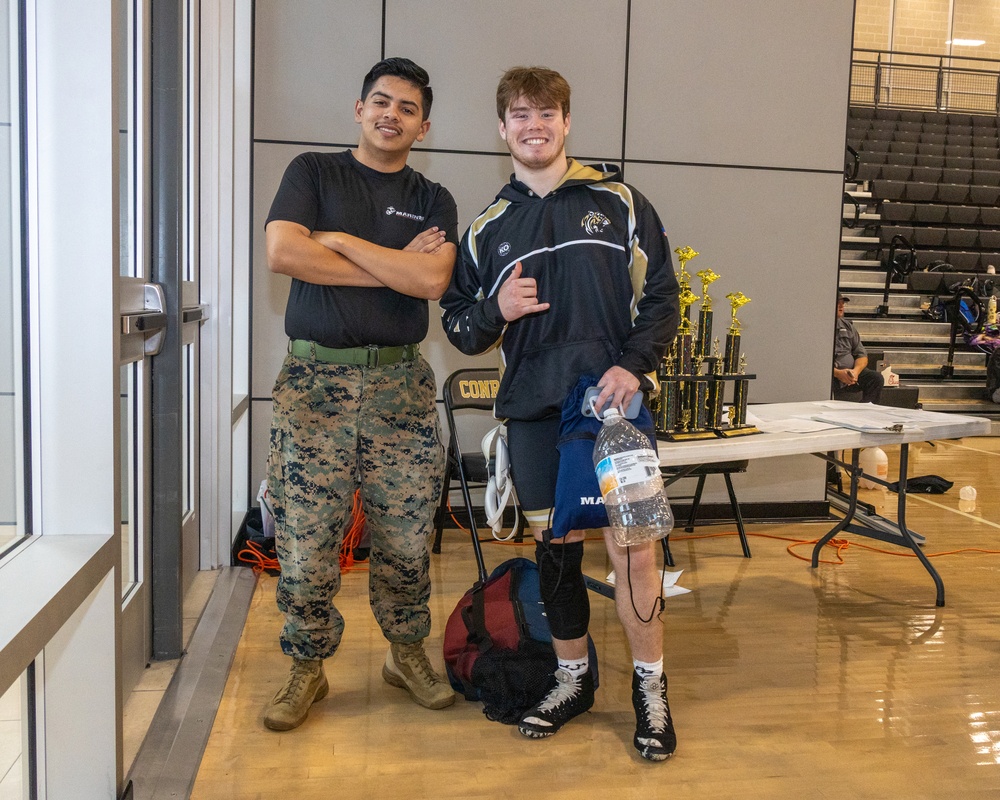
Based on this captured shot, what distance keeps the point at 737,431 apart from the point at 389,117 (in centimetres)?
180

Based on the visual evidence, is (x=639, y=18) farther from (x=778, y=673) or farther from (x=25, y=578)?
(x=25, y=578)

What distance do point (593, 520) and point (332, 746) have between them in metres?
0.91

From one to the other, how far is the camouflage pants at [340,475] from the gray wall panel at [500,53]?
7.44 ft

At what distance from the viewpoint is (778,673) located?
2842mm

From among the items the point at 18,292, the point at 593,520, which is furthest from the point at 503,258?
the point at 18,292

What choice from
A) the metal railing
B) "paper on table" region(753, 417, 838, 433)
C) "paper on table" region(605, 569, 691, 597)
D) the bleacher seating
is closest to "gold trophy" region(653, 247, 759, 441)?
"paper on table" region(753, 417, 838, 433)

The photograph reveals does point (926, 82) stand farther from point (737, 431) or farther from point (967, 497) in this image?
point (737, 431)

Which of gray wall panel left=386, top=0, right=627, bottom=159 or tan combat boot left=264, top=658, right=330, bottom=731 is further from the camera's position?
gray wall panel left=386, top=0, right=627, bottom=159

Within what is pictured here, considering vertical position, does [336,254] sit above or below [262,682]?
above

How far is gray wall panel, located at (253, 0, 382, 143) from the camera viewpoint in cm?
416

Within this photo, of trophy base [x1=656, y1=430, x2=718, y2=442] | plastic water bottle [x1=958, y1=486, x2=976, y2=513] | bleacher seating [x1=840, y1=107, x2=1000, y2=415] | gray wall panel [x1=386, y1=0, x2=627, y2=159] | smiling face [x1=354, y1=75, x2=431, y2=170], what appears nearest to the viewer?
smiling face [x1=354, y1=75, x2=431, y2=170]

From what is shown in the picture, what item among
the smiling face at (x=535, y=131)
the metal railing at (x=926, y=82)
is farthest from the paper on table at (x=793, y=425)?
the metal railing at (x=926, y=82)

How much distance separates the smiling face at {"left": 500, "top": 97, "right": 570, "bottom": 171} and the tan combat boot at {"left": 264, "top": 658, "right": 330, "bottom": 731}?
1.49 m

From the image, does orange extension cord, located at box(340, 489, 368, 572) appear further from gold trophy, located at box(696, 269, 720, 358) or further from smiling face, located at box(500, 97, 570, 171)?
smiling face, located at box(500, 97, 570, 171)
